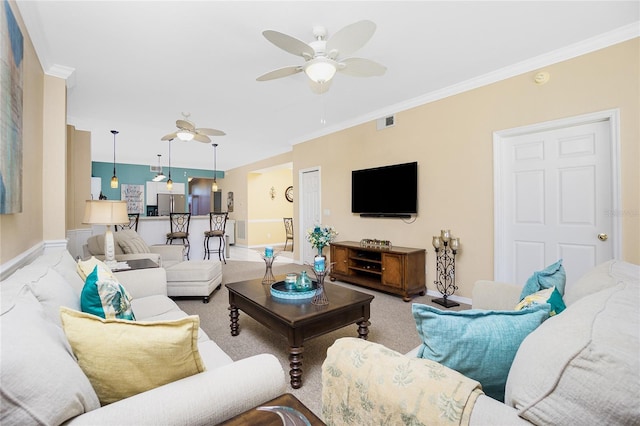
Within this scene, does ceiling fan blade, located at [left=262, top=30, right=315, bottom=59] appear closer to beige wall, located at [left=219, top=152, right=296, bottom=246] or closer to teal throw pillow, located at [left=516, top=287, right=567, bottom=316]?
teal throw pillow, located at [left=516, top=287, right=567, bottom=316]

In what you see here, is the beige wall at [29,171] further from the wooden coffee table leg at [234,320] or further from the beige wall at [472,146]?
the beige wall at [472,146]

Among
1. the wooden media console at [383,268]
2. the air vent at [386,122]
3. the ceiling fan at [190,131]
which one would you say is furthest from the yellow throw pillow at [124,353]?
the air vent at [386,122]

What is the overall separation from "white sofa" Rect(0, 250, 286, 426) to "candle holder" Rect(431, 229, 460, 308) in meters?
3.08

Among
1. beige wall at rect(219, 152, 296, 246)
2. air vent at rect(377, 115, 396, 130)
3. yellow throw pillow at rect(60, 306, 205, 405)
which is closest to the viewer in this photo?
yellow throw pillow at rect(60, 306, 205, 405)

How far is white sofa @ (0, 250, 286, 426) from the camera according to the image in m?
0.64

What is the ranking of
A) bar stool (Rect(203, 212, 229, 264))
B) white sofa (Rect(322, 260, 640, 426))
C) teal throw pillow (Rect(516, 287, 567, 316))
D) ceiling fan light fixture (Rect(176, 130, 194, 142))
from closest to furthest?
white sofa (Rect(322, 260, 640, 426)) → teal throw pillow (Rect(516, 287, 567, 316)) → ceiling fan light fixture (Rect(176, 130, 194, 142)) → bar stool (Rect(203, 212, 229, 264))

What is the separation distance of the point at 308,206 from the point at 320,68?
3.87 metres

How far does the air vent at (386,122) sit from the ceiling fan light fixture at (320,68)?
2208 millimetres

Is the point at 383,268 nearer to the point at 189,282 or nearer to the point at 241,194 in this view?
the point at 189,282

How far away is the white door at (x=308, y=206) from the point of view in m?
5.84

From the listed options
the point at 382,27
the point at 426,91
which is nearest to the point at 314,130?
the point at 426,91

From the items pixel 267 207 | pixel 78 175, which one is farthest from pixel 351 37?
pixel 267 207

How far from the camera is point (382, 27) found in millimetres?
2502

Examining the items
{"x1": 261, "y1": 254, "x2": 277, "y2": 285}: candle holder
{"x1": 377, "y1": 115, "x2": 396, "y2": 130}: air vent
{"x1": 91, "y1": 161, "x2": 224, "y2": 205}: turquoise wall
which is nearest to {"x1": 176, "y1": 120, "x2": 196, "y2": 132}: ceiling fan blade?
{"x1": 261, "y1": 254, "x2": 277, "y2": 285}: candle holder
